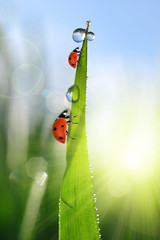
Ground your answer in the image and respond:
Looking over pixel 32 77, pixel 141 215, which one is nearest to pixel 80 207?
pixel 141 215

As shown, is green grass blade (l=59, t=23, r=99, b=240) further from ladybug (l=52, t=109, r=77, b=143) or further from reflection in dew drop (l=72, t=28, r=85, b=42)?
ladybug (l=52, t=109, r=77, b=143)

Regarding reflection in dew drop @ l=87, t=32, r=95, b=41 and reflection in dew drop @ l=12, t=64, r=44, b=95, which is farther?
reflection in dew drop @ l=12, t=64, r=44, b=95

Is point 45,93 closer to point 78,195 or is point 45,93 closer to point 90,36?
point 90,36

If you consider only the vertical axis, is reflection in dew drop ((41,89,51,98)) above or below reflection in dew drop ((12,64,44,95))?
below

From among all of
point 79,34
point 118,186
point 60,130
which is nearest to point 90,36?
point 79,34

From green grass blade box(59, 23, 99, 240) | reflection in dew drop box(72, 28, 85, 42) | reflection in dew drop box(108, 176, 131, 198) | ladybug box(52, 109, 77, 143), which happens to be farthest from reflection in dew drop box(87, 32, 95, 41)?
reflection in dew drop box(108, 176, 131, 198)

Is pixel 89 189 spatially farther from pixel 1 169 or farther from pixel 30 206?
pixel 1 169
